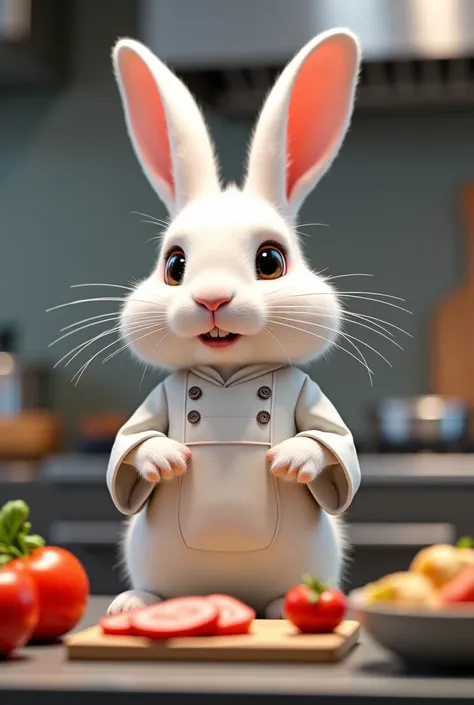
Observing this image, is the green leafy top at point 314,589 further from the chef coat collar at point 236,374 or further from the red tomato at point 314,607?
the chef coat collar at point 236,374

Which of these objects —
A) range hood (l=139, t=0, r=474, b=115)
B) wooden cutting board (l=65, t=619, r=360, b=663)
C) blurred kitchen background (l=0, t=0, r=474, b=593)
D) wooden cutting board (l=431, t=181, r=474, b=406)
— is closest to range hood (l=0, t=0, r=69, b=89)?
blurred kitchen background (l=0, t=0, r=474, b=593)

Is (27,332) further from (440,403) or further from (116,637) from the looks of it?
(116,637)

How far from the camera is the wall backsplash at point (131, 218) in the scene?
117 inches

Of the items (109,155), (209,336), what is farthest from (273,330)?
(109,155)

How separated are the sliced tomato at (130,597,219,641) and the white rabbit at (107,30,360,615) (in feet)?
0.51

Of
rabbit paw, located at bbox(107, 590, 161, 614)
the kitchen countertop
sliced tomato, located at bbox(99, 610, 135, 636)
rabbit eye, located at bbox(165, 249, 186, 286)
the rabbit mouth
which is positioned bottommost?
rabbit paw, located at bbox(107, 590, 161, 614)

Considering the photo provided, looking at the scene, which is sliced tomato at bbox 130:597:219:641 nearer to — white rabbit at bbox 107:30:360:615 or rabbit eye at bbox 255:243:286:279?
white rabbit at bbox 107:30:360:615

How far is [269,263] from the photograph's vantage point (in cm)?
105

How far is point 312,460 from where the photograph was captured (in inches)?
37.9

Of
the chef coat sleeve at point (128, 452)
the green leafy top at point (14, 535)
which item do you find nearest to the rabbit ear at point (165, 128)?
the chef coat sleeve at point (128, 452)

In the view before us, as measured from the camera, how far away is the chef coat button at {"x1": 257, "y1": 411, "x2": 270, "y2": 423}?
39.8 inches

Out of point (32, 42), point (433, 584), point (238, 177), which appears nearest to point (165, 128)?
point (433, 584)

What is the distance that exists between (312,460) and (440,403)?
1.78m

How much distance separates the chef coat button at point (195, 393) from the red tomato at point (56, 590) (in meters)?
0.20
